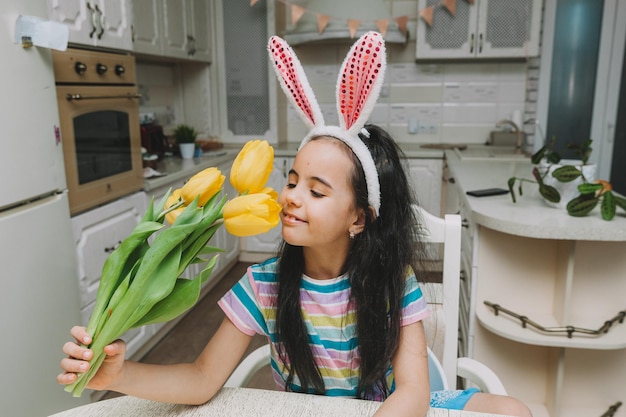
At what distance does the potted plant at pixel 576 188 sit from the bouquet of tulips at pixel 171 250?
4.14ft

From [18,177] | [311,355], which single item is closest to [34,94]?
[18,177]

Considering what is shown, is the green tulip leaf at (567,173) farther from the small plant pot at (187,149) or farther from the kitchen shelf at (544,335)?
the small plant pot at (187,149)

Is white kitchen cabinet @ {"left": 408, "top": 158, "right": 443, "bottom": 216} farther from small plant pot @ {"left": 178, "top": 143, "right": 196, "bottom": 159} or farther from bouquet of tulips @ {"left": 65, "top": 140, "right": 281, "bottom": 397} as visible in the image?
bouquet of tulips @ {"left": 65, "top": 140, "right": 281, "bottom": 397}

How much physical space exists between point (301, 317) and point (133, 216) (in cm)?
159

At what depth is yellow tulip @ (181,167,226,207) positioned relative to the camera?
582 millimetres

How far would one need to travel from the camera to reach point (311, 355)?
922 millimetres

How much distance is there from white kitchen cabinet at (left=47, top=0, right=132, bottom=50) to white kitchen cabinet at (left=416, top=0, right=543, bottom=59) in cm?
196

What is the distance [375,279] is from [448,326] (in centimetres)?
28

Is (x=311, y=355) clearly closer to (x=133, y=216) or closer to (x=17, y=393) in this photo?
(x=17, y=393)

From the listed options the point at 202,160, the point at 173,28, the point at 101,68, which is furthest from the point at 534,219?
the point at 173,28

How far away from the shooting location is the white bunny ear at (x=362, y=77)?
2.17ft

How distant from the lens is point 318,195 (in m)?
0.78

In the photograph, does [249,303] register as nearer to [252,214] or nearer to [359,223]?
[359,223]

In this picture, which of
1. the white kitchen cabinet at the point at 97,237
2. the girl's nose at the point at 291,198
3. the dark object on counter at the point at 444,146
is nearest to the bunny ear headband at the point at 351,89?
the girl's nose at the point at 291,198
